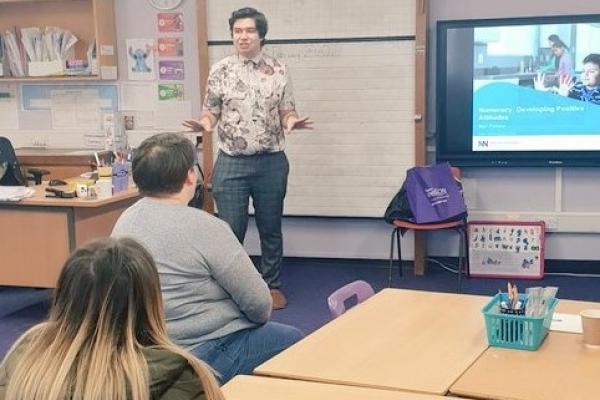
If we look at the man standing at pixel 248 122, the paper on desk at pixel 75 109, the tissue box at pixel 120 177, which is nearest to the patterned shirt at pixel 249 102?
the man standing at pixel 248 122

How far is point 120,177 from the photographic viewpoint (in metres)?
4.55

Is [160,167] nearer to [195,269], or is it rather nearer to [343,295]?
[195,269]

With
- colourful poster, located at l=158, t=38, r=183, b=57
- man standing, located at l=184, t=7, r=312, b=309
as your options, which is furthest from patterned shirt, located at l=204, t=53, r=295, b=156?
colourful poster, located at l=158, t=38, r=183, b=57

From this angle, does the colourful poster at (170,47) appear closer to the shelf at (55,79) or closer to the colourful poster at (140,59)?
the colourful poster at (140,59)

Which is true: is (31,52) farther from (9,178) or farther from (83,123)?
(9,178)

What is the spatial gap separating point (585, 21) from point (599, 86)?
398 mm

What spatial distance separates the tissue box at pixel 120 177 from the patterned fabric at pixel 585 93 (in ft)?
8.89

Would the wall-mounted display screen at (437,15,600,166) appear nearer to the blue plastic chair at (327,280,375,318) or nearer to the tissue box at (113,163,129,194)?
the tissue box at (113,163,129,194)

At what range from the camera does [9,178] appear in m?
5.25

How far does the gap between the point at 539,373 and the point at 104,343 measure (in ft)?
3.42

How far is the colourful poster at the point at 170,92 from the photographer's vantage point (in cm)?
585

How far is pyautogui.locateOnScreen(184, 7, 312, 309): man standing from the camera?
4551 millimetres

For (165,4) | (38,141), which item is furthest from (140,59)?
(38,141)

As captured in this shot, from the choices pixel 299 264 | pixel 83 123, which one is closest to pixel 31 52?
pixel 83 123
